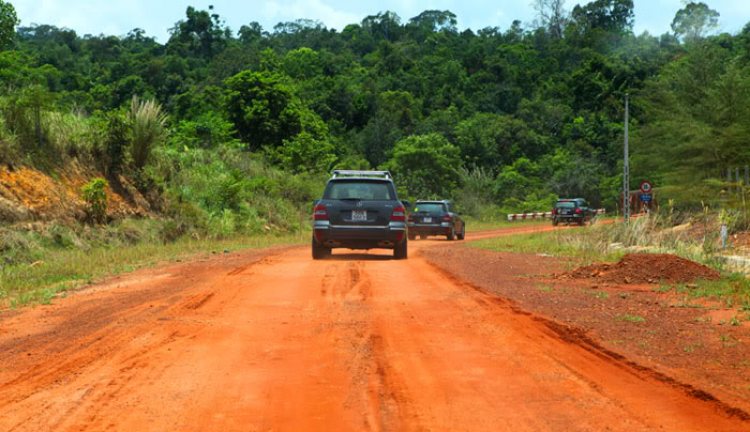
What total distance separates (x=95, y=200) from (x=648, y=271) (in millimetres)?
16289

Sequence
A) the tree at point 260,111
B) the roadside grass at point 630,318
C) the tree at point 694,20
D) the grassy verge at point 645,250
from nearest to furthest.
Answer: the roadside grass at point 630,318 → the grassy verge at point 645,250 → the tree at point 260,111 → the tree at point 694,20

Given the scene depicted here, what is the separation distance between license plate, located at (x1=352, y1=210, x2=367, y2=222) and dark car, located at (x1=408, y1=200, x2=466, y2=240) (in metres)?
13.1

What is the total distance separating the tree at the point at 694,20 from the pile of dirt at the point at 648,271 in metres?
91.6

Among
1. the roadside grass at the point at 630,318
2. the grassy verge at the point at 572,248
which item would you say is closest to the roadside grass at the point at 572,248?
the grassy verge at the point at 572,248

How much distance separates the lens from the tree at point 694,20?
97.5 metres

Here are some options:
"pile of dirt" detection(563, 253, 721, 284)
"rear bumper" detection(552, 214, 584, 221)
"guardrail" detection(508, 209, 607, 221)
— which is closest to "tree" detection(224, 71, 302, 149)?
"guardrail" detection(508, 209, 607, 221)

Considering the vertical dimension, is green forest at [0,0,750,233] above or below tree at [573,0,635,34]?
below

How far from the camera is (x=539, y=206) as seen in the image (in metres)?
61.6

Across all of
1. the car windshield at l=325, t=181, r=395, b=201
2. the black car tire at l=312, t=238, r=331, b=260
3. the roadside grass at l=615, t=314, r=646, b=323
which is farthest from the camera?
the black car tire at l=312, t=238, r=331, b=260

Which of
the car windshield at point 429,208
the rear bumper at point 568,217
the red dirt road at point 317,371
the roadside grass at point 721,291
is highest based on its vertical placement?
the car windshield at point 429,208

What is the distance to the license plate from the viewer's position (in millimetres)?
17781

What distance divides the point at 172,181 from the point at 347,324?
876 inches

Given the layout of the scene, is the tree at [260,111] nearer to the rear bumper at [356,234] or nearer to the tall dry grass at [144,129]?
the tall dry grass at [144,129]

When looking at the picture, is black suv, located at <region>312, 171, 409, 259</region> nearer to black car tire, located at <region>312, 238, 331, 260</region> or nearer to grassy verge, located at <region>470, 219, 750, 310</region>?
black car tire, located at <region>312, 238, 331, 260</region>
